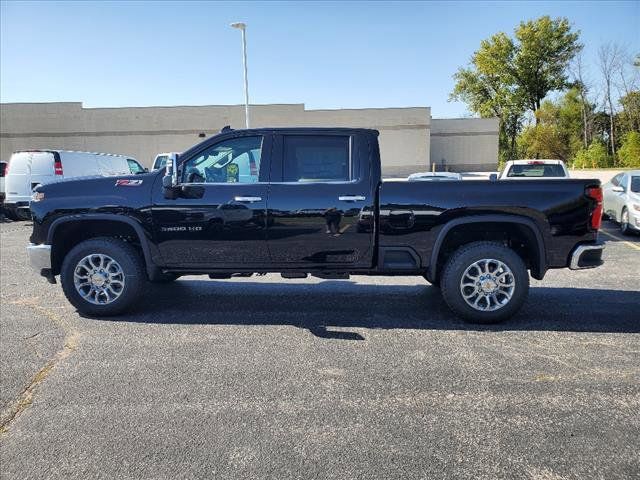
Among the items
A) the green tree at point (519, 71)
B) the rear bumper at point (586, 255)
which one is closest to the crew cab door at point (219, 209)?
the rear bumper at point (586, 255)

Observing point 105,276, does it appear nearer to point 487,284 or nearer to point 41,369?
point 41,369

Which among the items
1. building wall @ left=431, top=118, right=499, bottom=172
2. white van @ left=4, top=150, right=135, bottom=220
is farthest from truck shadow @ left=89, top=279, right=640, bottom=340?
building wall @ left=431, top=118, right=499, bottom=172

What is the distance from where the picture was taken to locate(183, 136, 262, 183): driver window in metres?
5.25

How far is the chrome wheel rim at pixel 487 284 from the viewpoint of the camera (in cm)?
504

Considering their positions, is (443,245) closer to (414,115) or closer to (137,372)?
(137,372)

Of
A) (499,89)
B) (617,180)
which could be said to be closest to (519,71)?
(499,89)

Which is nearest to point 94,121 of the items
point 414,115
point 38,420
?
point 414,115

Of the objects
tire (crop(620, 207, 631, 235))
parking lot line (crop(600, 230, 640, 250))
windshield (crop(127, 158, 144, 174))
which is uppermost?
windshield (crop(127, 158, 144, 174))

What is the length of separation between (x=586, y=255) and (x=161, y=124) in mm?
37069

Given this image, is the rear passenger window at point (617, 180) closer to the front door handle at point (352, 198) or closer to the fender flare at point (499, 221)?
the fender flare at point (499, 221)

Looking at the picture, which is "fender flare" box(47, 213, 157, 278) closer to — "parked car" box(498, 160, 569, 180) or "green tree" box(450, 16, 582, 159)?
"parked car" box(498, 160, 569, 180)

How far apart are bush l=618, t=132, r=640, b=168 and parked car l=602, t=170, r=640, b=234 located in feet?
63.2

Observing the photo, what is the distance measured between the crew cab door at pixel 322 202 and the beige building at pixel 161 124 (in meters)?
32.8

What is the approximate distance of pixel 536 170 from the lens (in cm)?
1237
